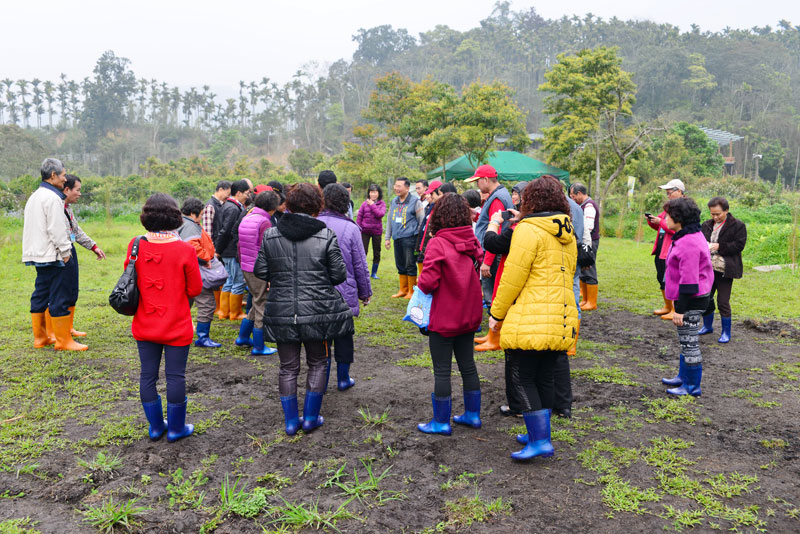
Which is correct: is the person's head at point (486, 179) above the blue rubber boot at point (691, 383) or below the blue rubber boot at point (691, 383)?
above

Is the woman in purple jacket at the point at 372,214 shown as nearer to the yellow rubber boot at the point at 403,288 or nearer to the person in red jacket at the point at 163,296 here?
the yellow rubber boot at the point at 403,288

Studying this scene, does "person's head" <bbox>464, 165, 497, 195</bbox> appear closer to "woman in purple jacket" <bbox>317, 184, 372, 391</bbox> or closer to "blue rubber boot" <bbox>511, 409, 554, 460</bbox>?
"woman in purple jacket" <bbox>317, 184, 372, 391</bbox>

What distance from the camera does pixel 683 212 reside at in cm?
441

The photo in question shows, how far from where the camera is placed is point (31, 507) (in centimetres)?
295

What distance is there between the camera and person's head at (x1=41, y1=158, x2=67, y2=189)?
530cm

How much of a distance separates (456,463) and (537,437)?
528 millimetres

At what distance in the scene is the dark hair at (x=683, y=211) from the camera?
440 cm

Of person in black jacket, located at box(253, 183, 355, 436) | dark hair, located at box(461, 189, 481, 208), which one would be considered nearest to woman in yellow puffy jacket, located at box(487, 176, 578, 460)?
person in black jacket, located at box(253, 183, 355, 436)

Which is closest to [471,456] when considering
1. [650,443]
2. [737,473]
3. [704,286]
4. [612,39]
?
[650,443]

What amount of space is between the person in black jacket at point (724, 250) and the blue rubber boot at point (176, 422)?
5282mm

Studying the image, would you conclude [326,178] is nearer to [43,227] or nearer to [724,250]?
[43,227]

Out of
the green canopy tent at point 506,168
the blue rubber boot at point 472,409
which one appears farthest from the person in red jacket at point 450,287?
the green canopy tent at point 506,168

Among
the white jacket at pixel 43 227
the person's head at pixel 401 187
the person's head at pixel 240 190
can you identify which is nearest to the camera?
the white jacket at pixel 43 227

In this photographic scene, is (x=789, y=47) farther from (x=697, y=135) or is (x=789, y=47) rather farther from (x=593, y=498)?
(x=593, y=498)
